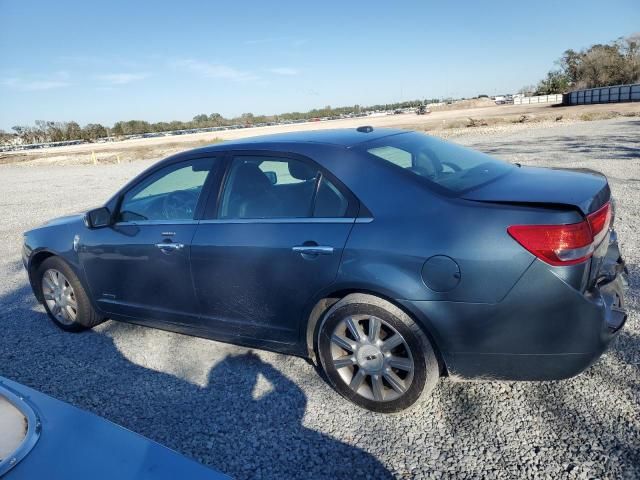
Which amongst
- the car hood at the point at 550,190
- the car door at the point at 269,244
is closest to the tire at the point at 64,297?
the car door at the point at 269,244

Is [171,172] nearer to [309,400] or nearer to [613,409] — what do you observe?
[309,400]

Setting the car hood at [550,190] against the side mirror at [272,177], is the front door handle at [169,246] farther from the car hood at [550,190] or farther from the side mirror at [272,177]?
the car hood at [550,190]

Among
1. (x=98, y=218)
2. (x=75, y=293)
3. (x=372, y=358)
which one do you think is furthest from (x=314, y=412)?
(x=75, y=293)

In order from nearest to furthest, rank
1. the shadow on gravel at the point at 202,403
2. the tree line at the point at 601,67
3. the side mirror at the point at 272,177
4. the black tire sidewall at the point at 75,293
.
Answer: the shadow on gravel at the point at 202,403, the side mirror at the point at 272,177, the black tire sidewall at the point at 75,293, the tree line at the point at 601,67

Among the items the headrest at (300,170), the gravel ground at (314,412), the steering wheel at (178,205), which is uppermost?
the headrest at (300,170)

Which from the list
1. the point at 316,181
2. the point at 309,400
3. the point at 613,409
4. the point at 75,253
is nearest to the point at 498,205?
the point at 316,181

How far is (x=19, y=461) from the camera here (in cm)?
150

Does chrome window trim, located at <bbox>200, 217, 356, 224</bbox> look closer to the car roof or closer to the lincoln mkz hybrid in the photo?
the lincoln mkz hybrid

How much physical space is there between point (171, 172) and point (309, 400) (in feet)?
6.61

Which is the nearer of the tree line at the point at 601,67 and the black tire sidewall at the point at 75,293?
the black tire sidewall at the point at 75,293

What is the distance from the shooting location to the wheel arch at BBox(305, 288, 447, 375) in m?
2.56

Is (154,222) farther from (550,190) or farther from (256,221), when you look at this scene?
(550,190)

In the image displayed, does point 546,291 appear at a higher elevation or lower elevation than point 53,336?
higher

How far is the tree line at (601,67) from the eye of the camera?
76.4m
